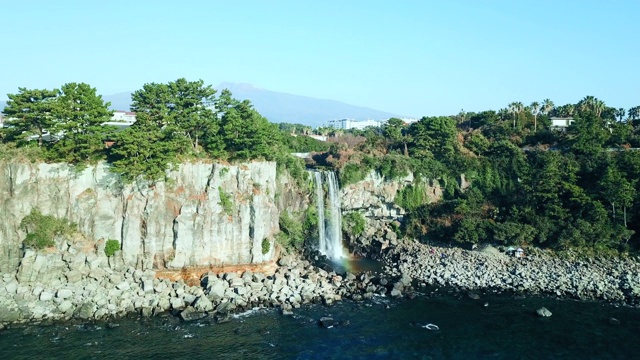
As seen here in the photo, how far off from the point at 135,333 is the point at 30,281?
932 cm

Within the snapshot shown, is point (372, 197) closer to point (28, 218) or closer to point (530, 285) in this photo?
point (530, 285)

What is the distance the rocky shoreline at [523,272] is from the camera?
34.1 metres

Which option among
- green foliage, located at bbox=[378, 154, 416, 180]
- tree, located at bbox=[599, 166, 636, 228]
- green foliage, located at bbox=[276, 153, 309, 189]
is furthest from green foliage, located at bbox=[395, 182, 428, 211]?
tree, located at bbox=[599, 166, 636, 228]

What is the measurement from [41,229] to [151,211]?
708 centimetres

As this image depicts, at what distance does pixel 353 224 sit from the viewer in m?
46.8

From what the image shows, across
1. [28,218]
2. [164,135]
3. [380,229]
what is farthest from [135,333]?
[380,229]

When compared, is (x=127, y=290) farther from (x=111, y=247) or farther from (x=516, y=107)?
(x=516, y=107)

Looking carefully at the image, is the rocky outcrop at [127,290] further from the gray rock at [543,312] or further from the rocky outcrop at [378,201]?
the rocky outcrop at [378,201]

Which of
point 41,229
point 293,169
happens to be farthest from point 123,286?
point 293,169

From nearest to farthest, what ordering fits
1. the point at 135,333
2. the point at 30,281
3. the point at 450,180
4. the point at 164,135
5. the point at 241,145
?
the point at 135,333 → the point at 30,281 → the point at 164,135 → the point at 241,145 → the point at 450,180

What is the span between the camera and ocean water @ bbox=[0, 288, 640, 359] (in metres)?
25.7

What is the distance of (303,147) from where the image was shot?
6450 centimetres

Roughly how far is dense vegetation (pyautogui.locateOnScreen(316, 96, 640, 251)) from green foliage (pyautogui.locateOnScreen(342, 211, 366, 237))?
3577mm

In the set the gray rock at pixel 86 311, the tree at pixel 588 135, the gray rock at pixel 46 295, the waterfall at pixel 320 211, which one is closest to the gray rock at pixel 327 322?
the gray rock at pixel 86 311
